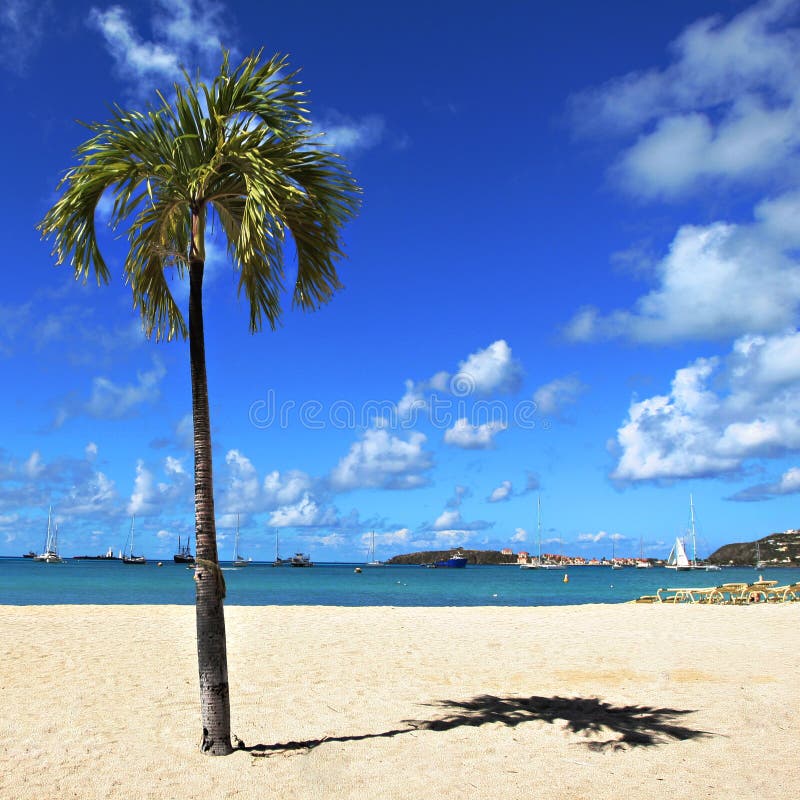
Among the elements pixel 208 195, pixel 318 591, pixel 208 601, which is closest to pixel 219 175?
pixel 208 195

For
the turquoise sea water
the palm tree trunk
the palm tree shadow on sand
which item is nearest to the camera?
the palm tree trunk

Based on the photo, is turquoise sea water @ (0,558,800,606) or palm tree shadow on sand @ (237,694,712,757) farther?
turquoise sea water @ (0,558,800,606)

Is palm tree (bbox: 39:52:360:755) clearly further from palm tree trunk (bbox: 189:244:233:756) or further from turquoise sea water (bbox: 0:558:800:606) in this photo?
turquoise sea water (bbox: 0:558:800:606)

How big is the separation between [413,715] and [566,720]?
1896mm

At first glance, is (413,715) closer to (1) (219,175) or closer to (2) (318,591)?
(1) (219,175)

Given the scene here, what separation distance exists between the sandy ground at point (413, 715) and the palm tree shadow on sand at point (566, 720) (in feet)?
0.11

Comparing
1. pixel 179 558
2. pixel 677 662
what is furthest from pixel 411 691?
pixel 179 558

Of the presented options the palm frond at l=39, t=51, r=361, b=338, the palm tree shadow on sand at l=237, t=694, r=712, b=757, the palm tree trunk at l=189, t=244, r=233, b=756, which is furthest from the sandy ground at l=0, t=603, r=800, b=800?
the palm frond at l=39, t=51, r=361, b=338

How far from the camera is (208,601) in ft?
23.4

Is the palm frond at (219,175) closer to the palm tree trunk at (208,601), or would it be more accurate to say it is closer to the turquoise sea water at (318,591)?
the palm tree trunk at (208,601)

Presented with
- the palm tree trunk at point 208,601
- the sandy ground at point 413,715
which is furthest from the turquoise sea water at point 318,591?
the palm tree trunk at point 208,601

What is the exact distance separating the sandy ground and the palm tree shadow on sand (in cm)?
3

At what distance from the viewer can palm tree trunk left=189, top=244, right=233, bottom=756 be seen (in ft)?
23.4

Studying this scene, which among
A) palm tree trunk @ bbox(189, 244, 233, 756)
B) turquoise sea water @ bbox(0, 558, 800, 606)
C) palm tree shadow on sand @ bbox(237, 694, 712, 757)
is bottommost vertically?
turquoise sea water @ bbox(0, 558, 800, 606)
